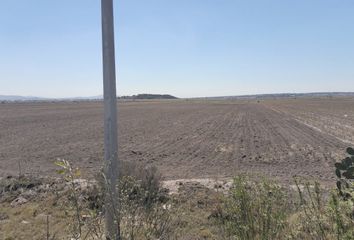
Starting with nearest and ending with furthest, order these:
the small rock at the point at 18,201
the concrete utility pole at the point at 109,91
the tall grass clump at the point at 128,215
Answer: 1. the tall grass clump at the point at 128,215
2. the concrete utility pole at the point at 109,91
3. the small rock at the point at 18,201

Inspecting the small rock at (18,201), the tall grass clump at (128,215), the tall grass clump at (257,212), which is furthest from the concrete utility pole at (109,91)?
the small rock at (18,201)

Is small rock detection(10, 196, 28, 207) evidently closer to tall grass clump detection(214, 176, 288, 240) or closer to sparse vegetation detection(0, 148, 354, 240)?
sparse vegetation detection(0, 148, 354, 240)

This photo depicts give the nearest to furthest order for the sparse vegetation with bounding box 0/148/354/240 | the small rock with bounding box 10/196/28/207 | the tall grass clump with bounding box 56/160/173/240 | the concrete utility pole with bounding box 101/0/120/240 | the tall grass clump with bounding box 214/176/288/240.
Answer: the sparse vegetation with bounding box 0/148/354/240
the tall grass clump with bounding box 214/176/288/240
the tall grass clump with bounding box 56/160/173/240
the concrete utility pole with bounding box 101/0/120/240
the small rock with bounding box 10/196/28/207

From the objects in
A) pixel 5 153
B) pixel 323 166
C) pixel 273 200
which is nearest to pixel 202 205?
pixel 273 200

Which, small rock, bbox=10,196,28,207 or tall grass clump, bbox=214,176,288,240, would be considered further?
small rock, bbox=10,196,28,207

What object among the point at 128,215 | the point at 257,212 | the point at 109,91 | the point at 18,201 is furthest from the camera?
the point at 18,201

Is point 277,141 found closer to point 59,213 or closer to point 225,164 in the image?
point 225,164

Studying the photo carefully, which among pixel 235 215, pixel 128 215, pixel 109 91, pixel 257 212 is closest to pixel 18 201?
pixel 109 91

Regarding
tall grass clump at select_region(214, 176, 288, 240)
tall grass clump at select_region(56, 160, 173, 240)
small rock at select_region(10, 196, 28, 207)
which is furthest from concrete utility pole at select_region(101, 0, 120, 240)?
small rock at select_region(10, 196, 28, 207)

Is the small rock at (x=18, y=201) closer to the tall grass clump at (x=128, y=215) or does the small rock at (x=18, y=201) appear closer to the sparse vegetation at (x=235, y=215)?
the sparse vegetation at (x=235, y=215)

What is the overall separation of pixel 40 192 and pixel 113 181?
6726 mm

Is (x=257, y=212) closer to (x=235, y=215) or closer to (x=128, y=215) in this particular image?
(x=235, y=215)

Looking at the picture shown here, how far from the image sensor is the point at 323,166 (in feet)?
51.6

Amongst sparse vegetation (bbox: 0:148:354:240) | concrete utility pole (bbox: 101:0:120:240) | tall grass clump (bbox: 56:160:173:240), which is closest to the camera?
sparse vegetation (bbox: 0:148:354:240)
